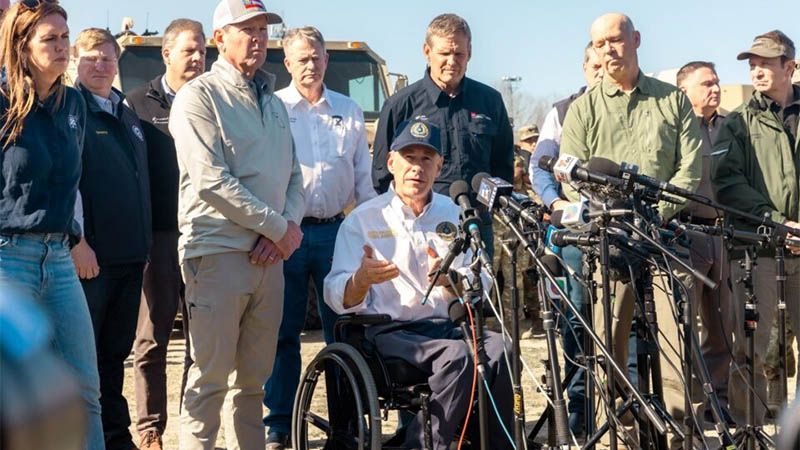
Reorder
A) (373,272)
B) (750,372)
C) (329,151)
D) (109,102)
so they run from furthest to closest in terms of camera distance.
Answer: (329,151)
(109,102)
(750,372)
(373,272)

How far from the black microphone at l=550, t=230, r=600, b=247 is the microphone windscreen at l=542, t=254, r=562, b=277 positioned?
172 millimetres

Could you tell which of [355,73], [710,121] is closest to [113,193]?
[710,121]

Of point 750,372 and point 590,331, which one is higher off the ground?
point 590,331

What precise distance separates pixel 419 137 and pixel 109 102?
5.46 ft

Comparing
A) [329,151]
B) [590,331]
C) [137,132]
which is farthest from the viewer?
[329,151]

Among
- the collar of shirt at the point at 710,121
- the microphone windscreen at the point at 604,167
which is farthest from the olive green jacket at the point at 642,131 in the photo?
the collar of shirt at the point at 710,121

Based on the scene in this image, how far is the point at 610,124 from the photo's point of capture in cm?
608

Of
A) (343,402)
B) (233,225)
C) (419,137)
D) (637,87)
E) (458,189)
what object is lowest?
(343,402)

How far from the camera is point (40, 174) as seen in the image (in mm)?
4320

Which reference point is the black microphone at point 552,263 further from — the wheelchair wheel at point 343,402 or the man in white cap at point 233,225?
the man in white cap at point 233,225

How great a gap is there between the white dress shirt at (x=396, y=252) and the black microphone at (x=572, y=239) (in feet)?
2.04

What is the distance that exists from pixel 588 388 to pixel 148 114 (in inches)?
118

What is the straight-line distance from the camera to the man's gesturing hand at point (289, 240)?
5.04 meters

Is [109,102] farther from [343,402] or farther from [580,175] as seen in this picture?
[580,175]
